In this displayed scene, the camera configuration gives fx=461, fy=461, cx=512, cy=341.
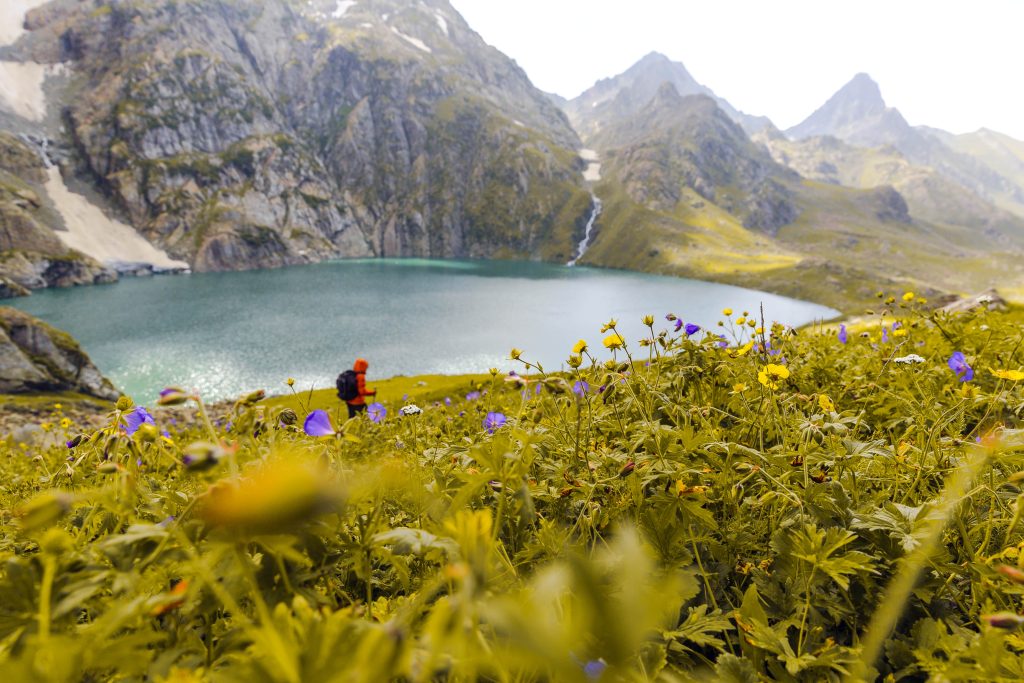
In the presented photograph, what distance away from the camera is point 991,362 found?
4977 mm

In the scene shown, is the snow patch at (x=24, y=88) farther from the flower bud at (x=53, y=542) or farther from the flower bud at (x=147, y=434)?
the flower bud at (x=53, y=542)

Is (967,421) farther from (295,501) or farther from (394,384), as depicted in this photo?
(394,384)

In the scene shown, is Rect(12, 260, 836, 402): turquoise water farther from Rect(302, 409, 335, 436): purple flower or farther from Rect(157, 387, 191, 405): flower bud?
Rect(157, 387, 191, 405): flower bud

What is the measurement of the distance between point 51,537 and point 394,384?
1772 inches

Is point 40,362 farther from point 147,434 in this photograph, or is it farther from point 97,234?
point 97,234

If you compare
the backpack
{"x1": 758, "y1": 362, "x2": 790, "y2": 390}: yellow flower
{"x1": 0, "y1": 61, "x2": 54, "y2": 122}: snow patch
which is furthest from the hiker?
{"x1": 0, "y1": 61, "x2": 54, "y2": 122}: snow patch

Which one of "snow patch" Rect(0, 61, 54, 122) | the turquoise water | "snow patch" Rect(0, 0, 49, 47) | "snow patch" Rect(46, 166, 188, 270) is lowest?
the turquoise water

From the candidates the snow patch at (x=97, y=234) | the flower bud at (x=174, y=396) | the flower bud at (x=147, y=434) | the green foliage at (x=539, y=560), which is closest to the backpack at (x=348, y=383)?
the green foliage at (x=539, y=560)

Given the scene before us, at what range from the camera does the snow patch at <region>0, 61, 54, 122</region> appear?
162 metres

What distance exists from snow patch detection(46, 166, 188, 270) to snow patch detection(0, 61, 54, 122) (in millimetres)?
30468

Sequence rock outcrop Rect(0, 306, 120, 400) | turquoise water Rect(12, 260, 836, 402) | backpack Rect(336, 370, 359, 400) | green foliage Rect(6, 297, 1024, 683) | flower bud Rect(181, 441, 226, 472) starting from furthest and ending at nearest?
1. turquoise water Rect(12, 260, 836, 402)
2. rock outcrop Rect(0, 306, 120, 400)
3. backpack Rect(336, 370, 359, 400)
4. flower bud Rect(181, 441, 226, 472)
5. green foliage Rect(6, 297, 1024, 683)

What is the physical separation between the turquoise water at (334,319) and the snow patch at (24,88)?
337 feet

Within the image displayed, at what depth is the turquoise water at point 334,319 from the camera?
5403 cm

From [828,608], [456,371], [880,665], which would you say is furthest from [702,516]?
[456,371]
